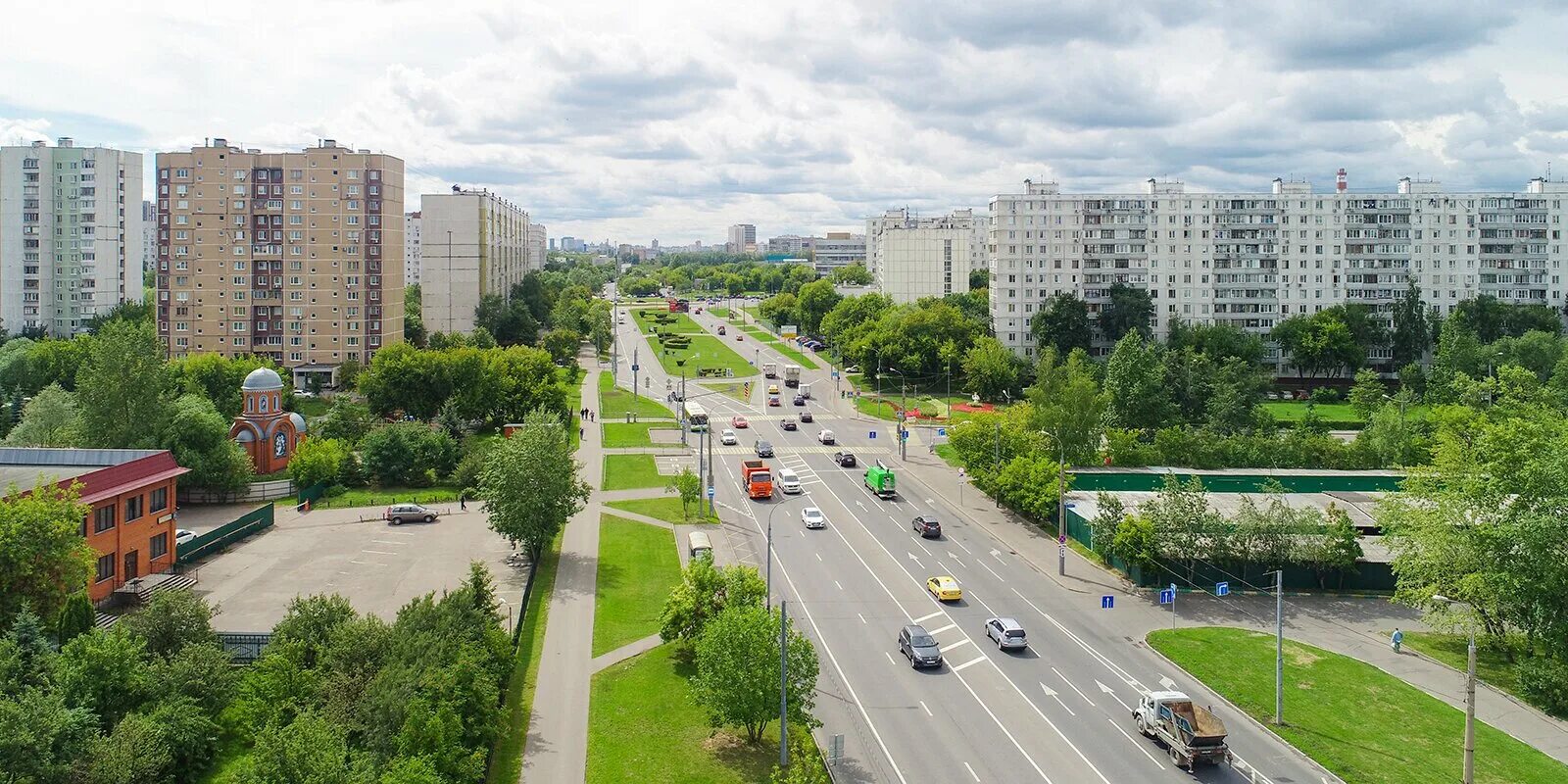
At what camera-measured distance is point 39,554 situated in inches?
1540

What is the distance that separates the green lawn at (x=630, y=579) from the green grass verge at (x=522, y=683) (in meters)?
2.29

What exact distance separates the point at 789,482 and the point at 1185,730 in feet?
135

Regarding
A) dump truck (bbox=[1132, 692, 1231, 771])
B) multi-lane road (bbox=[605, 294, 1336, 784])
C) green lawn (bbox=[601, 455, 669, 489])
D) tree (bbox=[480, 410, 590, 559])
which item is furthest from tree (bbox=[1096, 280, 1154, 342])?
dump truck (bbox=[1132, 692, 1231, 771])

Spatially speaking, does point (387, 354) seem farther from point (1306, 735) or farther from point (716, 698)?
point (1306, 735)

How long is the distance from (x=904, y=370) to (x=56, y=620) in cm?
8622

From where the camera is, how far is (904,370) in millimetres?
114062

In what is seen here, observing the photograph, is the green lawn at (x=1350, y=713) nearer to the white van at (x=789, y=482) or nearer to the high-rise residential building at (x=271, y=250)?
the white van at (x=789, y=482)

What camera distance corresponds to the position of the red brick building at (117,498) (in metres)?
46.6

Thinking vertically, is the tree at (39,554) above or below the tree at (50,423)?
below

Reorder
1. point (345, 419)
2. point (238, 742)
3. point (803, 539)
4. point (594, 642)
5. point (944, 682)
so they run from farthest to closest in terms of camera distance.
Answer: point (345, 419), point (803, 539), point (594, 642), point (944, 682), point (238, 742)

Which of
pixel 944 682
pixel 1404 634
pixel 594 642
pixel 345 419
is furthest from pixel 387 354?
pixel 1404 634

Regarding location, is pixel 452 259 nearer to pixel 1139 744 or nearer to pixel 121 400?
pixel 121 400

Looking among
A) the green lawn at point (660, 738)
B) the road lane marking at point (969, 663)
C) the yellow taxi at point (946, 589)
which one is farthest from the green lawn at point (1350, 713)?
the green lawn at point (660, 738)

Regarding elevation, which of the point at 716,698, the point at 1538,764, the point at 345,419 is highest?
the point at 345,419
